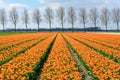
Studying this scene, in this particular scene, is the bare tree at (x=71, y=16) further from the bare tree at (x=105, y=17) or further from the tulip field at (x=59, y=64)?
the tulip field at (x=59, y=64)

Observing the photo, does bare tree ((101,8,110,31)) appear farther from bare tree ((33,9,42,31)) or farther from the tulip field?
the tulip field

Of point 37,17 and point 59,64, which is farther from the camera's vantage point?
point 37,17

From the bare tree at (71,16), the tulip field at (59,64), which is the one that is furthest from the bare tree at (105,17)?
the tulip field at (59,64)

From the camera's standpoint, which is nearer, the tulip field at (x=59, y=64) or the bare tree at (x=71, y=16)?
the tulip field at (x=59, y=64)

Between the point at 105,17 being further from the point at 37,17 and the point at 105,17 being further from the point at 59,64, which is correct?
the point at 59,64

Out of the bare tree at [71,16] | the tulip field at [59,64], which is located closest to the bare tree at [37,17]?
the bare tree at [71,16]

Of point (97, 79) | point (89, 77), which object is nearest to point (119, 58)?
point (89, 77)

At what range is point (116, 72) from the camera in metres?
11.1

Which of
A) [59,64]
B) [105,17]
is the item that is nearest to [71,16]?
[105,17]

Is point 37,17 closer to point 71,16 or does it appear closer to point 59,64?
point 71,16

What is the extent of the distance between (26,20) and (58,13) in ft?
51.0

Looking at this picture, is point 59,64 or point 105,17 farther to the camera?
point 105,17

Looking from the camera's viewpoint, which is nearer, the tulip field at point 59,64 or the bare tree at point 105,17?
the tulip field at point 59,64

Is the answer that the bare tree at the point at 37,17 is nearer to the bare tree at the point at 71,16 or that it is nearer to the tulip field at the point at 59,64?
the bare tree at the point at 71,16
